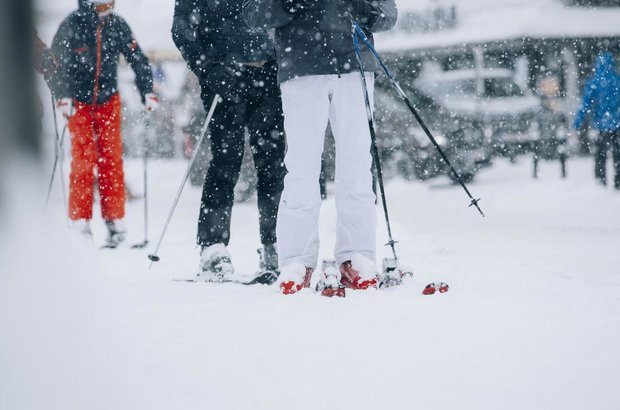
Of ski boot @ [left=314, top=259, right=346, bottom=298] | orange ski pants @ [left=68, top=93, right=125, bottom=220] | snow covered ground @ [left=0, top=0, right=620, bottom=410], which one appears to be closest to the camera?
snow covered ground @ [left=0, top=0, right=620, bottom=410]

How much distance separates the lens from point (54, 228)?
1434 millimetres

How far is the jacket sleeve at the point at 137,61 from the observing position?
6.11 m

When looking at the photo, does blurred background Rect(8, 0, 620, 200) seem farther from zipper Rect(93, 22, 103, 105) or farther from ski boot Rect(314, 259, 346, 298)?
ski boot Rect(314, 259, 346, 298)

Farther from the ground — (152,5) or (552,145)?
(152,5)

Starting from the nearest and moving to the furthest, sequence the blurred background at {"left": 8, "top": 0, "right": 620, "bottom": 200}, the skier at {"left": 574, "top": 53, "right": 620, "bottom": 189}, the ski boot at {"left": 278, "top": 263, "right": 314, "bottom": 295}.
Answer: the ski boot at {"left": 278, "top": 263, "right": 314, "bottom": 295} < the skier at {"left": 574, "top": 53, "right": 620, "bottom": 189} < the blurred background at {"left": 8, "top": 0, "right": 620, "bottom": 200}

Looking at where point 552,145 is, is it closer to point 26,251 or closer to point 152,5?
point 152,5

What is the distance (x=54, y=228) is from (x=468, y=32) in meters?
21.5

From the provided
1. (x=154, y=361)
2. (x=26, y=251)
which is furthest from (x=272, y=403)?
(x=26, y=251)

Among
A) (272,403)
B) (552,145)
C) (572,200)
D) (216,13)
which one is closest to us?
(272,403)

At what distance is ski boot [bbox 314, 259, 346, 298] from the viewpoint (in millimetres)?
3410

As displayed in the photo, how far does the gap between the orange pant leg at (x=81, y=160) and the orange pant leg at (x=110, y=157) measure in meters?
0.07

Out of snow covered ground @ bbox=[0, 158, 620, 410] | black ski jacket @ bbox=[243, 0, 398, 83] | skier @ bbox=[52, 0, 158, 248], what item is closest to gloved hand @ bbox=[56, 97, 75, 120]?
skier @ bbox=[52, 0, 158, 248]

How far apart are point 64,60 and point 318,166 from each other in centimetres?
322

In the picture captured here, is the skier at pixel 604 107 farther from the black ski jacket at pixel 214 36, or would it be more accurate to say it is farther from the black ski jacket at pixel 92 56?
the black ski jacket at pixel 214 36
